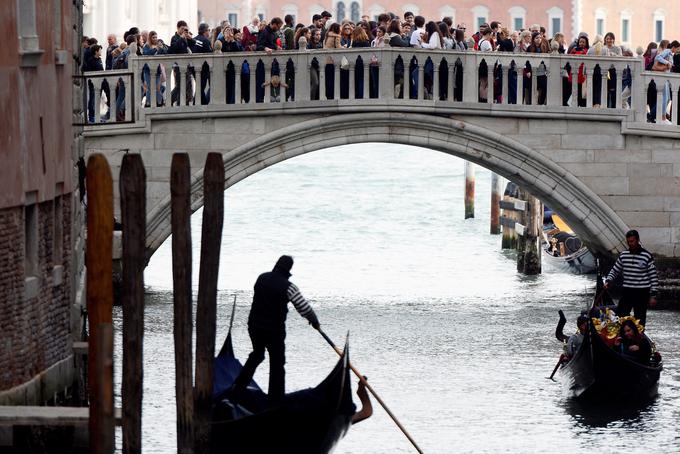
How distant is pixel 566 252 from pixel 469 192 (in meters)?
6.64

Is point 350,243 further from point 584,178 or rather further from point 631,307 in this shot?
point 631,307

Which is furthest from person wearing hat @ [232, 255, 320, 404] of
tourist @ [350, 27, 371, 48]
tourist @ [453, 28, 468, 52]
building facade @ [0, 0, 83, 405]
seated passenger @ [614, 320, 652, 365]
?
tourist @ [453, 28, 468, 52]

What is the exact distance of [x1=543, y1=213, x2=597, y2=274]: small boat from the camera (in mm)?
19781

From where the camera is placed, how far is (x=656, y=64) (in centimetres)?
1616

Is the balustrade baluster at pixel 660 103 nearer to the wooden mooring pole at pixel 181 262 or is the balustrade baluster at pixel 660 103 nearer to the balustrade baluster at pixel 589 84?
the balustrade baluster at pixel 589 84

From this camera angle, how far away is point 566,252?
20438 mm

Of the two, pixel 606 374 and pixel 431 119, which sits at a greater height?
pixel 431 119

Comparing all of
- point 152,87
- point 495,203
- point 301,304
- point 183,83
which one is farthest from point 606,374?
point 495,203

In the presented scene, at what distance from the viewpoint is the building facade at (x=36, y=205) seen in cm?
957

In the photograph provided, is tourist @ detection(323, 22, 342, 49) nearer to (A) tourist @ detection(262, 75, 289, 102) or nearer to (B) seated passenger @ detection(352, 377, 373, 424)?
(A) tourist @ detection(262, 75, 289, 102)

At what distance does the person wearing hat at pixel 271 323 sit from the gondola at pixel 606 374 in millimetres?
2454

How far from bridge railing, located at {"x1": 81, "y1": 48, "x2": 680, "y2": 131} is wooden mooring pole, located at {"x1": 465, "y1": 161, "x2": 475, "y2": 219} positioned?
9992mm

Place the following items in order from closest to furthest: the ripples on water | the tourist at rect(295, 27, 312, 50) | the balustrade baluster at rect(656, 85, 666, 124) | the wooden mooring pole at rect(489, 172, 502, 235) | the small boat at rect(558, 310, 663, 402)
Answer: the ripples on water
the small boat at rect(558, 310, 663, 402)
the tourist at rect(295, 27, 312, 50)
the balustrade baluster at rect(656, 85, 666, 124)
the wooden mooring pole at rect(489, 172, 502, 235)

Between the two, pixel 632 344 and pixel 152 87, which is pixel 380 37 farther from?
pixel 632 344
